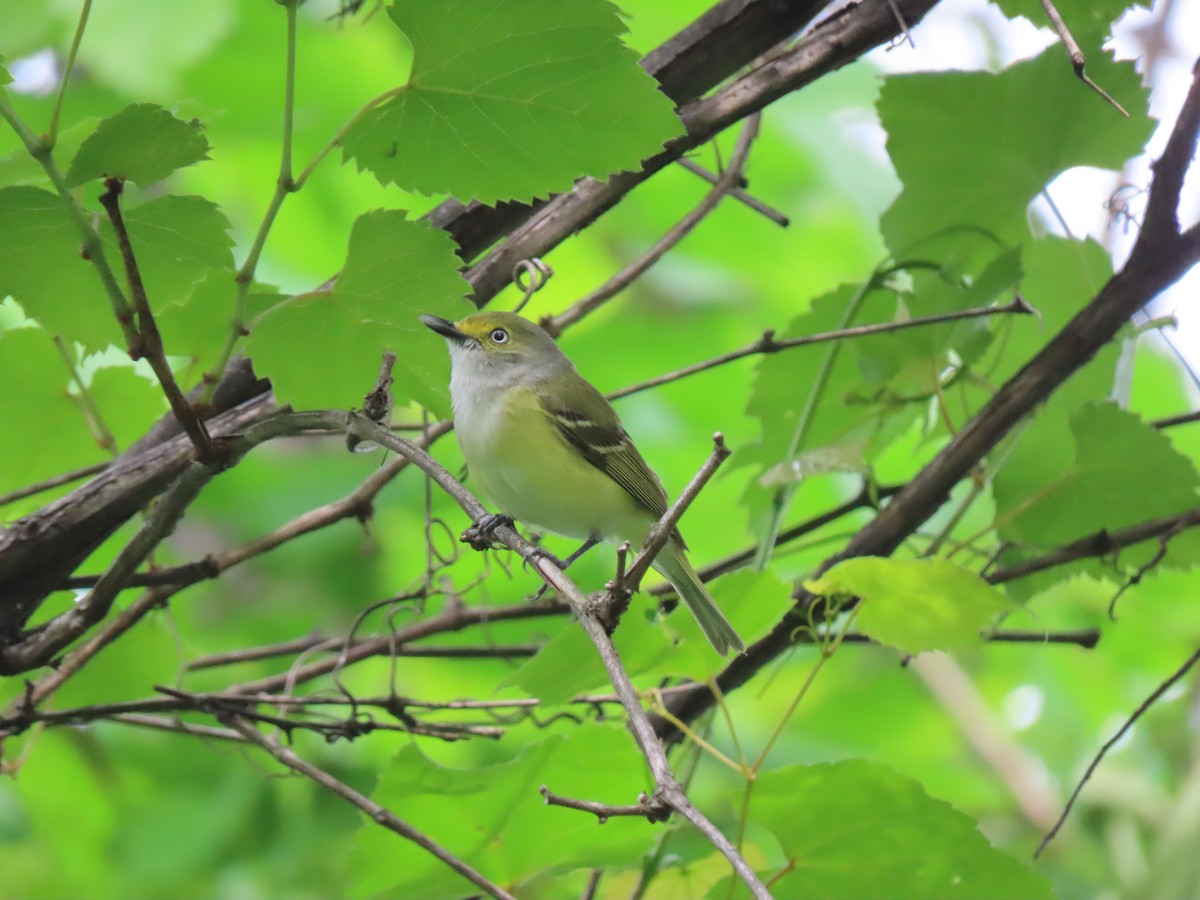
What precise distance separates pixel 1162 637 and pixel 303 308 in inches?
177

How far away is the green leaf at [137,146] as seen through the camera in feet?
5.06

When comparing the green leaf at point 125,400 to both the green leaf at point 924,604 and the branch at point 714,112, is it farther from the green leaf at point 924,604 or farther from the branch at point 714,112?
the green leaf at point 924,604

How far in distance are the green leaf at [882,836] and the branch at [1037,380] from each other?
0.41m

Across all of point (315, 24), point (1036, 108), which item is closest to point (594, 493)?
point (1036, 108)

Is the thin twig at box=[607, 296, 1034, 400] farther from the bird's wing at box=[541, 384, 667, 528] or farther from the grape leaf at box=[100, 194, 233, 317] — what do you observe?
the grape leaf at box=[100, 194, 233, 317]

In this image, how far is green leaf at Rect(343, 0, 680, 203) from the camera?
1781mm

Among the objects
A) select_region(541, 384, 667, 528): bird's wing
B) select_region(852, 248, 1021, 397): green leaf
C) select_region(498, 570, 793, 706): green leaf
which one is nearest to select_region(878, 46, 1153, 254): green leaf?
select_region(852, 248, 1021, 397): green leaf

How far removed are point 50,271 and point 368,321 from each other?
1.64 feet

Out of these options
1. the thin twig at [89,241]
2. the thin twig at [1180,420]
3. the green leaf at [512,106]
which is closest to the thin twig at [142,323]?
the thin twig at [89,241]

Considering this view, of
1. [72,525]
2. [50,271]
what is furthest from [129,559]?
[50,271]

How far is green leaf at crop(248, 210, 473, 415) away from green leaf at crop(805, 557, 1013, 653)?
794 millimetres

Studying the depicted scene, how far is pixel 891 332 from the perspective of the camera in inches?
101

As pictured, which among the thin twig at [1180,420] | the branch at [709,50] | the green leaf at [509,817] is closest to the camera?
the green leaf at [509,817]

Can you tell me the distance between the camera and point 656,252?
2.81m
